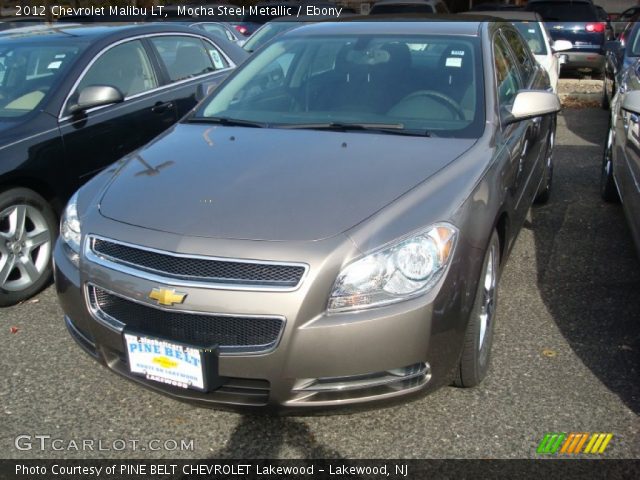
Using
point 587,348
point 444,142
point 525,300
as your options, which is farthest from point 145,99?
point 587,348

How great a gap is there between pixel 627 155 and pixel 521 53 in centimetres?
119

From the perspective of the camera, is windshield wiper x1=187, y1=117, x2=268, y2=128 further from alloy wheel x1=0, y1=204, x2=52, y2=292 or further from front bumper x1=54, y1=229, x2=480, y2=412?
front bumper x1=54, y1=229, x2=480, y2=412

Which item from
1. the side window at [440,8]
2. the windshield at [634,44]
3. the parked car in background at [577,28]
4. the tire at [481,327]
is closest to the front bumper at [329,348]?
the tire at [481,327]

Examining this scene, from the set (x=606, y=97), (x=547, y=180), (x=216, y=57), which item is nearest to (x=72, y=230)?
(x=216, y=57)

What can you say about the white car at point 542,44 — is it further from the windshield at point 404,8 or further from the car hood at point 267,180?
the car hood at point 267,180

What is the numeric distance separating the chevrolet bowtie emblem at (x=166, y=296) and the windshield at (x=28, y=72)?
8.12 feet

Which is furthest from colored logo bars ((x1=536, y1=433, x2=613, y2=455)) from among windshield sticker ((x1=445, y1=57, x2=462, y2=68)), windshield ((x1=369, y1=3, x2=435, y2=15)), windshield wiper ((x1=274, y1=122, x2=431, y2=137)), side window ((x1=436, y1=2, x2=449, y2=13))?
side window ((x1=436, y1=2, x2=449, y2=13))

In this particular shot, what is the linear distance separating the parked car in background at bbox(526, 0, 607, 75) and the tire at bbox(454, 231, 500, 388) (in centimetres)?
1087

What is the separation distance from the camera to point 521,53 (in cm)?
495

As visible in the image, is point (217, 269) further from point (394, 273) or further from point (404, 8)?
point (404, 8)

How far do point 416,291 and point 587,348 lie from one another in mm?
1452

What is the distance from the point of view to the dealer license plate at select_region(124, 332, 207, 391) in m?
2.44

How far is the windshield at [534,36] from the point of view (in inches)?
360

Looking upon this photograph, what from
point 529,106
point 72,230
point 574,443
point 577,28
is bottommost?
point 574,443
